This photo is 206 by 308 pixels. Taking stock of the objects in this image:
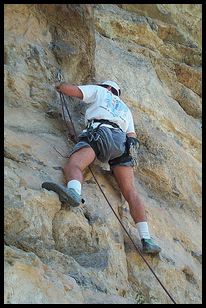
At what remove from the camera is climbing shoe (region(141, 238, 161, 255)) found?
217 inches

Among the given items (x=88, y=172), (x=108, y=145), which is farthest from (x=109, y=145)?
(x=88, y=172)

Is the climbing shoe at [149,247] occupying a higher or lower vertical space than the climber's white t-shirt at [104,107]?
lower

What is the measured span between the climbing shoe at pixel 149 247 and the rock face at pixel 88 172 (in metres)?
0.14

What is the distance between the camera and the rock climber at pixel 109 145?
18.2ft

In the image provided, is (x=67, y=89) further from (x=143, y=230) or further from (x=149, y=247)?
(x=149, y=247)

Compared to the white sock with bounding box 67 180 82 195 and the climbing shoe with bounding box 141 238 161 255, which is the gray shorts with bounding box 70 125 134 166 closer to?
the white sock with bounding box 67 180 82 195

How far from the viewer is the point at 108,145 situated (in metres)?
5.87

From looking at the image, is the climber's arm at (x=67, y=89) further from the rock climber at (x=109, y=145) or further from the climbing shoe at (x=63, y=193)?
the climbing shoe at (x=63, y=193)

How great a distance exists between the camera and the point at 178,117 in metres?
9.59

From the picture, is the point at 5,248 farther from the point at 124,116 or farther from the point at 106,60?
the point at 106,60

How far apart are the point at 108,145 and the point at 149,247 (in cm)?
130

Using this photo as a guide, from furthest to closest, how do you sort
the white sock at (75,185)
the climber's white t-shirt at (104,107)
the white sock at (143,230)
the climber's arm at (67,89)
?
1. the climber's white t-shirt at (104,107)
2. the climber's arm at (67,89)
3. the white sock at (143,230)
4. the white sock at (75,185)

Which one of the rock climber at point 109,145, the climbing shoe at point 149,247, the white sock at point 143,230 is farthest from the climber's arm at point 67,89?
the climbing shoe at point 149,247

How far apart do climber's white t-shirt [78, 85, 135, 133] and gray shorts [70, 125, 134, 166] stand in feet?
0.63
